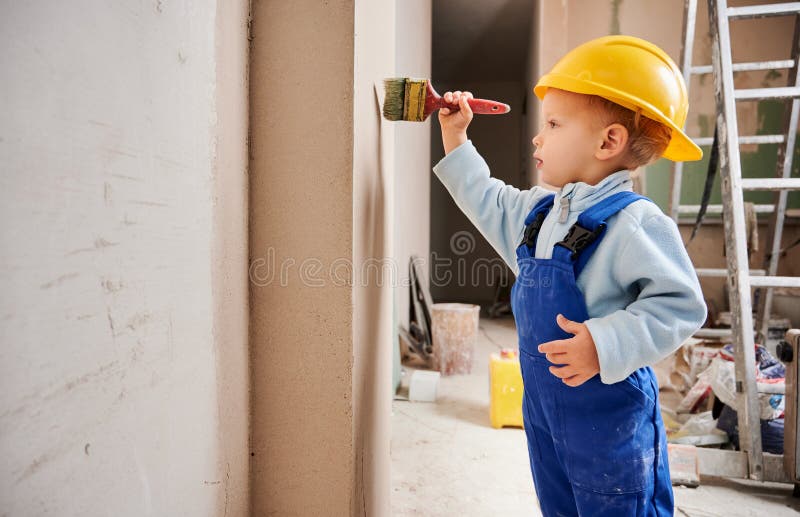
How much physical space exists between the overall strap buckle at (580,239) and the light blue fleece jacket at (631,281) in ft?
0.08

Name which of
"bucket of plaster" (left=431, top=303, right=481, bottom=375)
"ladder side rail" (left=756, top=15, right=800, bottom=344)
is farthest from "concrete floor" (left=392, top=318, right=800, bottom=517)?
"ladder side rail" (left=756, top=15, right=800, bottom=344)

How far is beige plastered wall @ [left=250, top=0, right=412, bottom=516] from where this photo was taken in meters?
0.74

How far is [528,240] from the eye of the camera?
3.62 feet

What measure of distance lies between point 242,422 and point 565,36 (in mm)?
4868

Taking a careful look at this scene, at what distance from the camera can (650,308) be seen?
864 millimetres

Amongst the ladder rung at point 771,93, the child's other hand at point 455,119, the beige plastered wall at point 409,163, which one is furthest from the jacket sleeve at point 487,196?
the beige plastered wall at point 409,163

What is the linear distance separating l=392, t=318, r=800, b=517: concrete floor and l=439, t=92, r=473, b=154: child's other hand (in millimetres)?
1281

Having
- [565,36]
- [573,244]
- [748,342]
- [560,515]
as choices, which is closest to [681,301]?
[573,244]

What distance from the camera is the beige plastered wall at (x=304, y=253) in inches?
29.1

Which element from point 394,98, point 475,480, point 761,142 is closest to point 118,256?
point 394,98

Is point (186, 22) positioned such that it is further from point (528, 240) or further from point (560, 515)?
point (560, 515)

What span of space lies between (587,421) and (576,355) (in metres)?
0.17

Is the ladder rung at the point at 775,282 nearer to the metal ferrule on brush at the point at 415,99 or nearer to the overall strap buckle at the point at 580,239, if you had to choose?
the overall strap buckle at the point at 580,239

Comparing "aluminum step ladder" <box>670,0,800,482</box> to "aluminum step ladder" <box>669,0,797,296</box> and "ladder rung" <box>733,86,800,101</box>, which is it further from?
"aluminum step ladder" <box>669,0,797,296</box>
